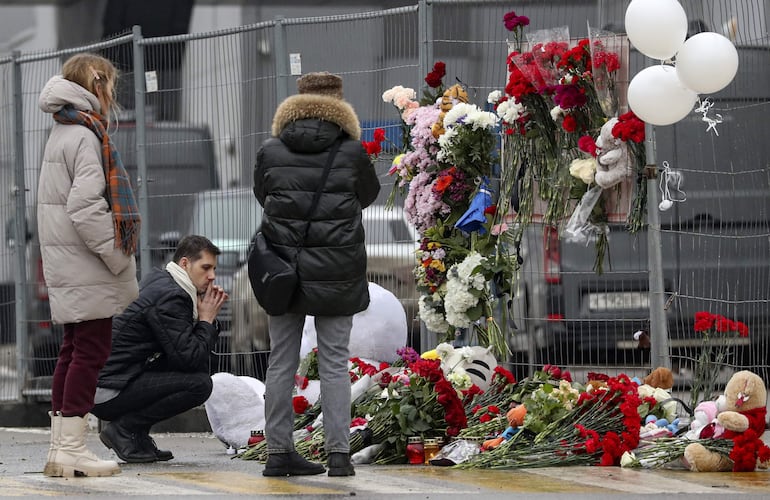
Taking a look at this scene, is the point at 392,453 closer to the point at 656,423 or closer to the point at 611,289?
the point at 656,423

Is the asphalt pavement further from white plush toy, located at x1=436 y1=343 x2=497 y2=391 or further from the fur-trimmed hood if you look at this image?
the fur-trimmed hood

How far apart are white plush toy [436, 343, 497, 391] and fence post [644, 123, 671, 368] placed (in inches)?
37.4

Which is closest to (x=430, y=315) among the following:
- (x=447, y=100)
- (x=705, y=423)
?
(x=447, y=100)

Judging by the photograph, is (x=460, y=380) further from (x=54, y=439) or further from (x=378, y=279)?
(x=54, y=439)

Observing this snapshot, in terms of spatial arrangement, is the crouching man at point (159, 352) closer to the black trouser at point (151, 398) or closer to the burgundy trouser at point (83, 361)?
the black trouser at point (151, 398)

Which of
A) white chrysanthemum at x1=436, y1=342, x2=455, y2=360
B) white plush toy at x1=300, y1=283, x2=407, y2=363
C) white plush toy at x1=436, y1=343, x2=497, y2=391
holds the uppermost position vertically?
white plush toy at x1=300, y1=283, x2=407, y2=363

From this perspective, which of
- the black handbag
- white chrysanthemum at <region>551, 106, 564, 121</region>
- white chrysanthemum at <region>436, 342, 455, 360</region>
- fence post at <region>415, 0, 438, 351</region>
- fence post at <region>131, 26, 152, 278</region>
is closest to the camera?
the black handbag

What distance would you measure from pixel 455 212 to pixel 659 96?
183cm

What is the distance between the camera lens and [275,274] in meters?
7.19

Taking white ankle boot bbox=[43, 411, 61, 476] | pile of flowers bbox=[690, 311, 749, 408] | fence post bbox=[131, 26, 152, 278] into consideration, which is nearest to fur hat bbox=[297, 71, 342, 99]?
white ankle boot bbox=[43, 411, 61, 476]

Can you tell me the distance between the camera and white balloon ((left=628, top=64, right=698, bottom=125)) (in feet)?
26.3

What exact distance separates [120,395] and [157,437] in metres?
2.17

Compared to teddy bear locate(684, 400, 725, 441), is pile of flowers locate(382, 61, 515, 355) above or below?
above

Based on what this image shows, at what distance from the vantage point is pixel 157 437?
34.7 feet
